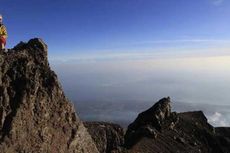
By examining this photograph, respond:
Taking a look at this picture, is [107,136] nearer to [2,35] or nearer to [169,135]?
[169,135]

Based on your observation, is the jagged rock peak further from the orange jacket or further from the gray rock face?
the orange jacket

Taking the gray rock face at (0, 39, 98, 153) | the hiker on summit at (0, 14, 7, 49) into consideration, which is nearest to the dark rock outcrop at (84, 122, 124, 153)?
the gray rock face at (0, 39, 98, 153)

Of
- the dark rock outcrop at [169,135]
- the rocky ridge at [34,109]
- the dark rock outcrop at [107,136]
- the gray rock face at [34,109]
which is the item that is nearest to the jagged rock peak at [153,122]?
the dark rock outcrop at [169,135]

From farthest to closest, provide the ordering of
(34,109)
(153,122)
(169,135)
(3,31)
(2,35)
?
(153,122) < (169,135) < (3,31) < (2,35) < (34,109)

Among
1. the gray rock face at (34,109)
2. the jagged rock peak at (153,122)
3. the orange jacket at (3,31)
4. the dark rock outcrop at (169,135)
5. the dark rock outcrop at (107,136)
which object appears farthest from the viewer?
the jagged rock peak at (153,122)

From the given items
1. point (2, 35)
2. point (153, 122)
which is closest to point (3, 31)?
point (2, 35)

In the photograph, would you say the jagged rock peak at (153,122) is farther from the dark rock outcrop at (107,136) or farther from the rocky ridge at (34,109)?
the rocky ridge at (34,109)

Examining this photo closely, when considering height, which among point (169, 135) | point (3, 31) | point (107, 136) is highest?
point (3, 31)

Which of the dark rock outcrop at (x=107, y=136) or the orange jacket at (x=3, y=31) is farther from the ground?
the orange jacket at (x=3, y=31)
